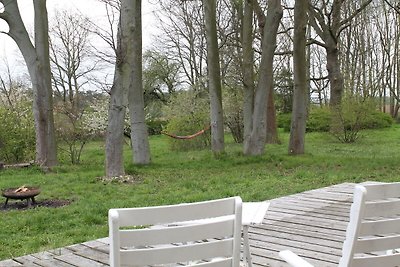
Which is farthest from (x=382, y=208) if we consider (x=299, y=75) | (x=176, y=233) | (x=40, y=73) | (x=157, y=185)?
(x=40, y=73)

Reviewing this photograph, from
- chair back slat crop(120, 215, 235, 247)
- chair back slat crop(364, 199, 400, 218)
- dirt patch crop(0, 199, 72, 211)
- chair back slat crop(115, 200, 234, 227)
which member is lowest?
dirt patch crop(0, 199, 72, 211)

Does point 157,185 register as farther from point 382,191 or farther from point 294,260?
point 294,260

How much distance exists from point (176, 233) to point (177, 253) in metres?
0.09

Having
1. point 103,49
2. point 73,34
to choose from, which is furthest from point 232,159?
point 73,34

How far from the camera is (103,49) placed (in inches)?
850

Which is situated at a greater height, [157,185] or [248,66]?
[248,66]

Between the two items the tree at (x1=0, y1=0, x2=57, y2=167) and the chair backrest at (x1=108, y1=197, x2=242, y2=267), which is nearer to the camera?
the chair backrest at (x1=108, y1=197, x2=242, y2=267)

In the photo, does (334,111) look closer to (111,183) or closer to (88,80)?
(111,183)

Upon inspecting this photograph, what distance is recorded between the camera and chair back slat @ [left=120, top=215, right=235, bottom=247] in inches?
69.6

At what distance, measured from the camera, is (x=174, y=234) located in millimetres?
1815

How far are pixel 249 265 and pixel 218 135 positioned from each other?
32.6 feet

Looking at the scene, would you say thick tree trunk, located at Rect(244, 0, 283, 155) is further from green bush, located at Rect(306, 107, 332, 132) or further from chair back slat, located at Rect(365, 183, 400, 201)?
chair back slat, located at Rect(365, 183, 400, 201)

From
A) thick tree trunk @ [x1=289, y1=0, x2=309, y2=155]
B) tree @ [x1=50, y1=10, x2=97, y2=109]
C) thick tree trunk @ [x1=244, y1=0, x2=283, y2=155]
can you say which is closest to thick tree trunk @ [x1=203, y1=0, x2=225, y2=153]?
thick tree trunk @ [x1=244, y1=0, x2=283, y2=155]

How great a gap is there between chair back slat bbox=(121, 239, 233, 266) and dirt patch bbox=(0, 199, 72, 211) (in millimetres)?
5705
